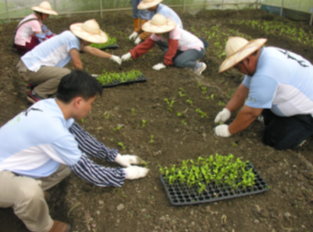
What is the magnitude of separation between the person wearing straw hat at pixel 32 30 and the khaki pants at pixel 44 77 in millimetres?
1428

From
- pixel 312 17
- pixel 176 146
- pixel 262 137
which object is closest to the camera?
pixel 176 146

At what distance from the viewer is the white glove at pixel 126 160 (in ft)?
9.94

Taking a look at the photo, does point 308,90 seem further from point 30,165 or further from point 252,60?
point 30,165

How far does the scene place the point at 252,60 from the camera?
310 cm

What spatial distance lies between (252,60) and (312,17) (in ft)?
22.7

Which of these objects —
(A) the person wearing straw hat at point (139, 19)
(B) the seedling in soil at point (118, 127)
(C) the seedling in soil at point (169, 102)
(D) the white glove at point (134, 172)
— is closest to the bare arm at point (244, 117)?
(C) the seedling in soil at point (169, 102)

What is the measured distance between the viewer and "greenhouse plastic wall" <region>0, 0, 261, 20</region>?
7832 mm

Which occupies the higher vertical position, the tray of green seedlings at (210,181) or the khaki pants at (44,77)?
the khaki pants at (44,77)

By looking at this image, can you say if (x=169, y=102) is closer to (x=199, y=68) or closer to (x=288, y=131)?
(x=199, y=68)

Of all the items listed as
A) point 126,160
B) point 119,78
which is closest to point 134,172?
point 126,160

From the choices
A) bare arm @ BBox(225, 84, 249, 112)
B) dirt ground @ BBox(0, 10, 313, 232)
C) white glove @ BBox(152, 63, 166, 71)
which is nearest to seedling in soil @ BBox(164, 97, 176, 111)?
dirt ground @ BBox(0, 10, 313, 232)

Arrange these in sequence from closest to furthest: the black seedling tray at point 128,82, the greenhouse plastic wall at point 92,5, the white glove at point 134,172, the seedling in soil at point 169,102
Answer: the white glove at point 134,172 < the seedling in soil at point 169,102 < the black seedling tray at point 128,82 < the greenhouse plastic wall at point 92,5

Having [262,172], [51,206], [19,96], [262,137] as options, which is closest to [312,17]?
[262,137]

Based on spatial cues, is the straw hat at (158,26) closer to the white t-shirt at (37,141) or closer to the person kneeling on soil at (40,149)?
the person kneeling on soil at (40,149)
